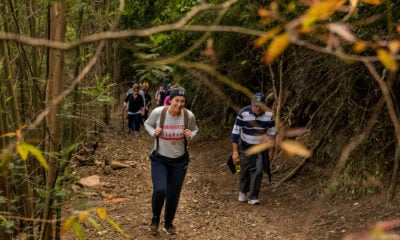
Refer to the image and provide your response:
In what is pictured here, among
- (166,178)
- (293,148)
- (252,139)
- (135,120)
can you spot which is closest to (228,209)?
(252,139)

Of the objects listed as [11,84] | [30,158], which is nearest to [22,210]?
[30,158]

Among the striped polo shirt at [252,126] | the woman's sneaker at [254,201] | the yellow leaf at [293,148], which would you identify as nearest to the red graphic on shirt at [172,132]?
the striped polo shirt at [252,126]

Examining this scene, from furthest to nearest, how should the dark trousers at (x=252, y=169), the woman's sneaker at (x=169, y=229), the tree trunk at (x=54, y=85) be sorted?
the dark trousers at (x=252, y=169), the woman's sneaker at (x=169, y=229), the tree trunk at (x=54, y=85)

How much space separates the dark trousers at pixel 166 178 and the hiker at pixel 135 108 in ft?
33.1

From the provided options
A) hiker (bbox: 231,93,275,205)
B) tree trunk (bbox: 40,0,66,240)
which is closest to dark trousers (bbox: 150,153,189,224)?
hiker (bbox: 231,93,275,205)

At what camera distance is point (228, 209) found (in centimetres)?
832

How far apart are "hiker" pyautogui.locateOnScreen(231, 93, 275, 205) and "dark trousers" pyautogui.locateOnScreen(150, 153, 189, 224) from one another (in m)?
1.49

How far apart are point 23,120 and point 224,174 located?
5.79m

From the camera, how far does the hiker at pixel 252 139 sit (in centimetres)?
764

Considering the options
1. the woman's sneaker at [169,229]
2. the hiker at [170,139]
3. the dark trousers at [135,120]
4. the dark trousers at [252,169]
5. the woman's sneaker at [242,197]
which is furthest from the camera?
the dark trousers at [135,120]

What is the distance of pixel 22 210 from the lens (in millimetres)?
6230

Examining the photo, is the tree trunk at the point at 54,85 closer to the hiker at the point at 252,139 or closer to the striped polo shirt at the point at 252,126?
the hiker at the point at 252,139

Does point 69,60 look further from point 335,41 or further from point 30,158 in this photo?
point 335,41

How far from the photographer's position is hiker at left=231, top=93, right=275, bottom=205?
7.64m
